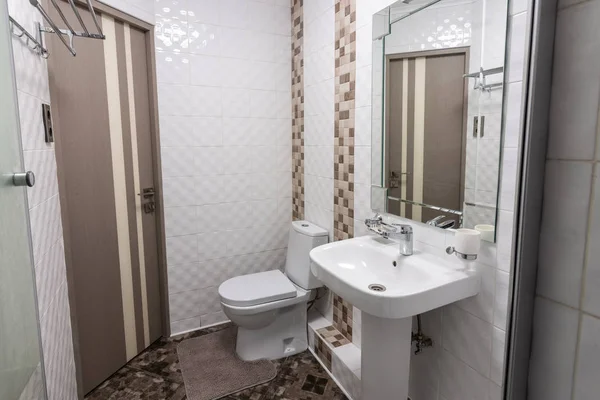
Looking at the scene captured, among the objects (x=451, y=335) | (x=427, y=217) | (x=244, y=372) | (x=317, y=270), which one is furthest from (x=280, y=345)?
(x=427, y=217)

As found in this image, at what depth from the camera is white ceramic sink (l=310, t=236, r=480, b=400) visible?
1181 millimetres

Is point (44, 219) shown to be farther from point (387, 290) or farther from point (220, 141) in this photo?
point (387, 290)

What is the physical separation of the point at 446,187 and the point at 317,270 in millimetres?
625

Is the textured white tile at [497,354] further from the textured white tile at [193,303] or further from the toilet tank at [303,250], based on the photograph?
the textured white tile at [193,303]

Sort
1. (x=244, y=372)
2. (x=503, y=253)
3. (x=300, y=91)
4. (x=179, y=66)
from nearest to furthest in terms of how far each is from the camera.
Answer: (x=503, y=253) < (x=244, y=372) < (x=179, y=66) < (x=300, y=91)

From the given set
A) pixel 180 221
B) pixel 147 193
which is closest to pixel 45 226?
pixel 147 193

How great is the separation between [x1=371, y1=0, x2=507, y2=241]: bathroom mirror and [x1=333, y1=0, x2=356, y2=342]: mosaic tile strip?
200 mm

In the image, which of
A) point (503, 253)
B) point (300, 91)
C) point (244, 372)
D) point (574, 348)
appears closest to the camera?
point (574, 348)

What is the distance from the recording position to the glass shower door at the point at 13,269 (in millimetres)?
757

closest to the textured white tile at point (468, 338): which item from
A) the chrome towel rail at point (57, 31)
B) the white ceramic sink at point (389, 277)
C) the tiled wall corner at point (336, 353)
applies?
the white ceramic sink at point (389, 277)

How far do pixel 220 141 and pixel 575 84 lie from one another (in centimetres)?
215

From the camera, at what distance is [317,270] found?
58.4 inches

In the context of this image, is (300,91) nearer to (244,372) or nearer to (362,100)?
(362,100)

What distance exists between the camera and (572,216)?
0.45m
